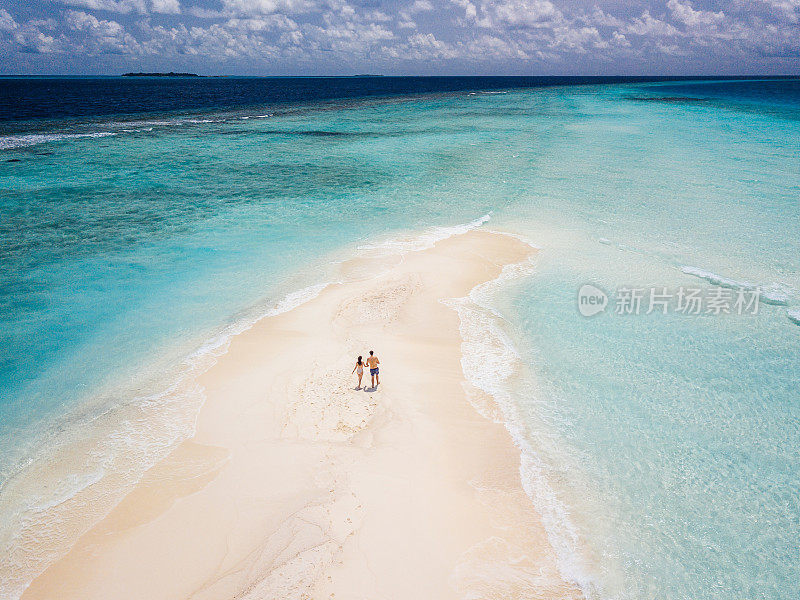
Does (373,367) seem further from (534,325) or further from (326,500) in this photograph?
(534,325)

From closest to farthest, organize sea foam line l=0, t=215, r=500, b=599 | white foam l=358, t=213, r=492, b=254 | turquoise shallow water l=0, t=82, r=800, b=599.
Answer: sea foam line l=0, t=215, r=500, b=599 < turquoise shallow water l=0, t=82, r=800, b=599 < white foam l=358, t=213, r=492, b=254

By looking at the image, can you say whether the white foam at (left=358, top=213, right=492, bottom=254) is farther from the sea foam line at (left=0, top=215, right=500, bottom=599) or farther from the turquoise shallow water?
the sea foam line at (left=0, top=215, right=500, bottom=599)

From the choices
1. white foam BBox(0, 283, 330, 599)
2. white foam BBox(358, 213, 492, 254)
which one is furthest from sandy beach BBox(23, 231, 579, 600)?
white foam BBox(358, 213, 492, 254)

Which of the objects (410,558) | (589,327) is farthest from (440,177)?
(410,558)

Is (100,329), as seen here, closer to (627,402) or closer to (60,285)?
(60,285)

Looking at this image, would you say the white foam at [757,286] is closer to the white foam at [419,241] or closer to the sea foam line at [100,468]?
the white foam at [419,241]
